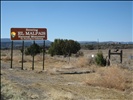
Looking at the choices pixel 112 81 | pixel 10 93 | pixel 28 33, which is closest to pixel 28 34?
pixel 28 33

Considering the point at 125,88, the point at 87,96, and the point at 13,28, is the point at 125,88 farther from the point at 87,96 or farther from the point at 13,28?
the point at 13,28

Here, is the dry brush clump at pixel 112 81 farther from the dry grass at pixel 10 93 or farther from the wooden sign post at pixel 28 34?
the wooden sign post at pixel 28 34

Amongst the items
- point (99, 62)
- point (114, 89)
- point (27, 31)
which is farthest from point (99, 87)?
point (27, 31)

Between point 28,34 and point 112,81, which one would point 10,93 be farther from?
point 28,34

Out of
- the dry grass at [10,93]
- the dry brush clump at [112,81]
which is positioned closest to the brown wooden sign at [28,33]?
the dry brush clump at [112,81]

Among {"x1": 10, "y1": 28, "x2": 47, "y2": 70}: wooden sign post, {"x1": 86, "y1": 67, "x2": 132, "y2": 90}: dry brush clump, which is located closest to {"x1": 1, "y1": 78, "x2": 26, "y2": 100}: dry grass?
{"x1": 86, "y1": 67, "x2": 132, "y2": 90}: dry brush clump

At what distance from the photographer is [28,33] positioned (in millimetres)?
32188

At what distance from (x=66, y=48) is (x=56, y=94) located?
46.5 m

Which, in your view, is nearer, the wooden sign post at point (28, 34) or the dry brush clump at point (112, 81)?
the dry brush clump at point (112, 81)

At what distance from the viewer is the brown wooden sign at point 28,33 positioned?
3203 centimetres

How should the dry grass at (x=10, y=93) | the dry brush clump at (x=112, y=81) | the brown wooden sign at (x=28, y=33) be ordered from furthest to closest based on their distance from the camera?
1. the brown wooden sign at (x=28, y=33)
2. the dry brush clump at (x=112, y=81)
3. the dry grass at (x=10, y=93)

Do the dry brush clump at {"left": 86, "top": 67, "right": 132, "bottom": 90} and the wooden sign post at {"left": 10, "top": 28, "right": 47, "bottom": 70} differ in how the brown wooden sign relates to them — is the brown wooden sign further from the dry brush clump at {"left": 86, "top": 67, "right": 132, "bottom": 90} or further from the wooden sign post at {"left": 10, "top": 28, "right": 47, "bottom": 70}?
the dry brush clump at {"left": 86, "top": 67, "right": 132, "bottom": 90}

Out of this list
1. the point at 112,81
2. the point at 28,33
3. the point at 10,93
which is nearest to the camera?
the point at 10,93

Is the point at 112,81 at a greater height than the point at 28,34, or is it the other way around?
the point at 28,34
